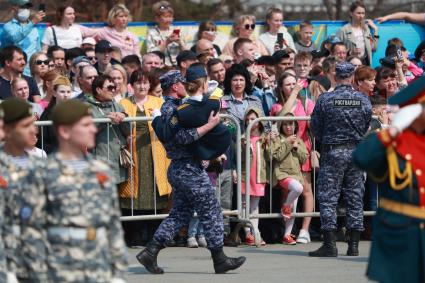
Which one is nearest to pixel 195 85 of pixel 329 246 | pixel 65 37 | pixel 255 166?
pixel 329 246

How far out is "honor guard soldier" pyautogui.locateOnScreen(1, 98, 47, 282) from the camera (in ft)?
24.5

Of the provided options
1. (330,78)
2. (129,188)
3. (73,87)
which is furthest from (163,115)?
(330,78)

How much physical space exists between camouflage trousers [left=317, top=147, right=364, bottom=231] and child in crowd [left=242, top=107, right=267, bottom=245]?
44.5 inches

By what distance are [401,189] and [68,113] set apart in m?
2.05

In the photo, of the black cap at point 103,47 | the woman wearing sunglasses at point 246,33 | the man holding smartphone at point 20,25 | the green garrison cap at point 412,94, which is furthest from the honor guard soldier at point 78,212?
the woman wearing sunglasses at point 246,33

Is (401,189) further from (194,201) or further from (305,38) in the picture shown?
(305,38)

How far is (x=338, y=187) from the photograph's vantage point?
523 inches

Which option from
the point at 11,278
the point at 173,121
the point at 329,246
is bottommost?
the point at 329,246

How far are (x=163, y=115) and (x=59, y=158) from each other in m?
4.60

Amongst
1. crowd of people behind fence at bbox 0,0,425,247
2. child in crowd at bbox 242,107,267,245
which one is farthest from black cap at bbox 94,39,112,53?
child in crowd at bbox 242,107,267,245

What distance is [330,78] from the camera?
52.1 ft

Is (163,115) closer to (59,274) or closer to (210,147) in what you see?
(210,147)

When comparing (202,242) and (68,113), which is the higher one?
(68,113)

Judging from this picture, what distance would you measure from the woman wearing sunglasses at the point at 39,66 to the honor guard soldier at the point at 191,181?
11.4ft
